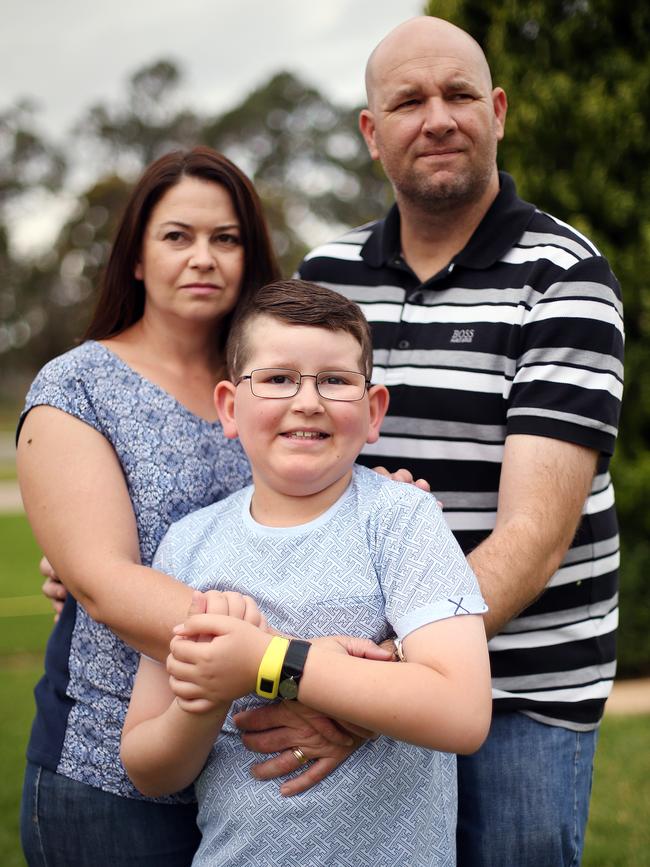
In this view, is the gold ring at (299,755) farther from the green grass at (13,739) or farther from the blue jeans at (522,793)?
the green grass at (13,739)

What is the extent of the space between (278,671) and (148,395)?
0.90 m

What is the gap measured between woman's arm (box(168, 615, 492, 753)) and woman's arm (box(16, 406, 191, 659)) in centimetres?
25

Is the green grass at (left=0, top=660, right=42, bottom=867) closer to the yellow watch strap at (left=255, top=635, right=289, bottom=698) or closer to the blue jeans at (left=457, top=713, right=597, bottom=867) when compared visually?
the blue jeans at (left=457, top=713, right=597, bottom=867)

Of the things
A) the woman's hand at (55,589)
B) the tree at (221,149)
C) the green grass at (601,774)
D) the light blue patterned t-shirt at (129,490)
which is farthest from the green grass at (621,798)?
the tree at (221,149)

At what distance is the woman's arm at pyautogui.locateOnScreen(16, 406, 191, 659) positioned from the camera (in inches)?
72.1

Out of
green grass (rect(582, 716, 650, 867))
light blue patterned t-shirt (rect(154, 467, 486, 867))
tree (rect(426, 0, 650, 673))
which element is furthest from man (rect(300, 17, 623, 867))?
tree (rect(426, 0, 650, 673))

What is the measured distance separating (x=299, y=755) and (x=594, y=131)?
4.80 meters

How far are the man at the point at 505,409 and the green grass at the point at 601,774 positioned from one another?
6.70ft

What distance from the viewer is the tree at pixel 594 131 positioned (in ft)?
17.9

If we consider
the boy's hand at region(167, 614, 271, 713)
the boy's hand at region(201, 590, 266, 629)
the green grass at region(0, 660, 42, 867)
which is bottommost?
the green grass at region(0, 660, 42, 867)

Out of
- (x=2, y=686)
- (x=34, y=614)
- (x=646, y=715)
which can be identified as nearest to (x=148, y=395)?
(x=646, y=715)

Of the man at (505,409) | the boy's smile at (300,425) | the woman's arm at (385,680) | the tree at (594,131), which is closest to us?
the woman's arm at (385,680)

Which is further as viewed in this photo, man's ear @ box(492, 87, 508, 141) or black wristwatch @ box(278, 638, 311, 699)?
man's ear @ box(492, 87, 508, 141)

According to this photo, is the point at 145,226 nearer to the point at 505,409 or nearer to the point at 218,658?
the point at 505,409
